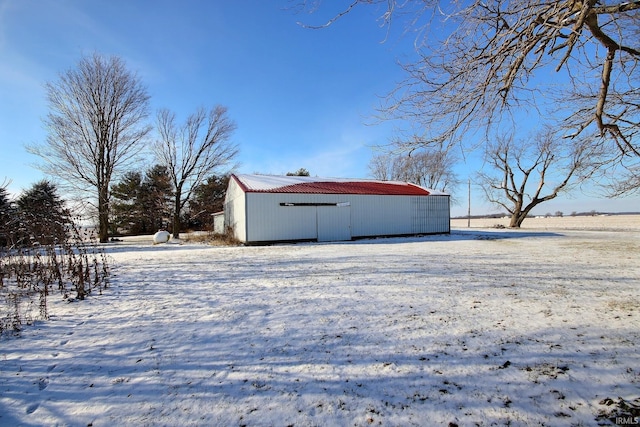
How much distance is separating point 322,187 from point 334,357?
16.4 metres

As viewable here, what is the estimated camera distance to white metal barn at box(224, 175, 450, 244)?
16.7 metres

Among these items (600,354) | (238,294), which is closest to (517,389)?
(600,354)

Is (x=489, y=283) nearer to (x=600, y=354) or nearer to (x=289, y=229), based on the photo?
(x=600, y=354)

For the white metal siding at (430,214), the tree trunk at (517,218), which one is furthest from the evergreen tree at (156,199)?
the tree trunk at (517,218)

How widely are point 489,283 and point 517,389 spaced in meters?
3.90

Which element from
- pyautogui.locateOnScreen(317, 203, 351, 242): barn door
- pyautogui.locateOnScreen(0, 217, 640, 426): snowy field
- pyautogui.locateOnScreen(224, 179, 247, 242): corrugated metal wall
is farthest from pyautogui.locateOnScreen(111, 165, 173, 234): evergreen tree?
pyautogui.locateOnScreen(0, 217, 640, 426): snowy field

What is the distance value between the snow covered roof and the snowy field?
11881mm

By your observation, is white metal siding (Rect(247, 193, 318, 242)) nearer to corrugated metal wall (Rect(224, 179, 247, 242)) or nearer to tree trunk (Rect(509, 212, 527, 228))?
corrugated metal wall (Rect(224, 179, 247, 242))

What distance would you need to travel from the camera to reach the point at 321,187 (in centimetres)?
1919

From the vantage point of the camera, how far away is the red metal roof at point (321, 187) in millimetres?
17500

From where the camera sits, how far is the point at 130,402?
2.62 metres

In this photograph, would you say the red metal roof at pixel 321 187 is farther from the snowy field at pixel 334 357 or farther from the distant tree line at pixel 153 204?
the snowy field at pixel 334 357

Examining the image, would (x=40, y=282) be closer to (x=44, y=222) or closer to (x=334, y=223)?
(x=44, y=222)

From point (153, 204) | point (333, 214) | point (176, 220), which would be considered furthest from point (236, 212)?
point (153, 204)
